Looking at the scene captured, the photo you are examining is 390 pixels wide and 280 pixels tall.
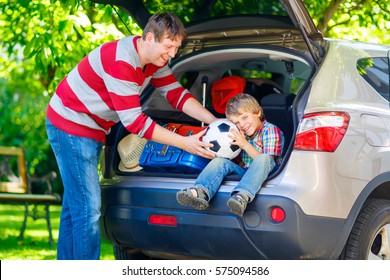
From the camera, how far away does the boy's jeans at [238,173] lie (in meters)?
4.86

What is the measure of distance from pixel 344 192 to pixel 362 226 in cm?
31

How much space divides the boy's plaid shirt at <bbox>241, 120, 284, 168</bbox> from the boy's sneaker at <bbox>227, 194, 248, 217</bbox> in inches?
19.9

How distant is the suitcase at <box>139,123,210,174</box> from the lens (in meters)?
5.38

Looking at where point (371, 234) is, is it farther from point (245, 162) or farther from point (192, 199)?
point (192, 199)

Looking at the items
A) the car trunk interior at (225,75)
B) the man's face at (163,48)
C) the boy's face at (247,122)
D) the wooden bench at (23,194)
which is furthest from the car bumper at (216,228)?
the wooden bench at (23,194)

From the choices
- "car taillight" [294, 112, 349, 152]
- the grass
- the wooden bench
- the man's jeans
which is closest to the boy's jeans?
"car taillight" [294, 112, 349, 152]

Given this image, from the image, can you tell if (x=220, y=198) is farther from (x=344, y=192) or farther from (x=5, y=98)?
(x=5, y=98)

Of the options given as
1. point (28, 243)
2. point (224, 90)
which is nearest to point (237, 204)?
point (224, 90)

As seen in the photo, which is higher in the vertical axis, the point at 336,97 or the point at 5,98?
the point at 336,97

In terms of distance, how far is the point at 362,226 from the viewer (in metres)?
5.00

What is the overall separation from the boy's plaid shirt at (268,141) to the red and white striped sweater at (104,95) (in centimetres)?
66

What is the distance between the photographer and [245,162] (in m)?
5.40

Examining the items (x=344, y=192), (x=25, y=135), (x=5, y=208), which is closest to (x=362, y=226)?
(x=344, y=192)

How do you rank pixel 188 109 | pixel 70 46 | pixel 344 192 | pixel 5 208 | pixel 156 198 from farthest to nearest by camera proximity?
1. pixel 5 208
2. pixel 70 46
3. pixel 188 109
4. pixel 156 198
5. pixel 344 192
